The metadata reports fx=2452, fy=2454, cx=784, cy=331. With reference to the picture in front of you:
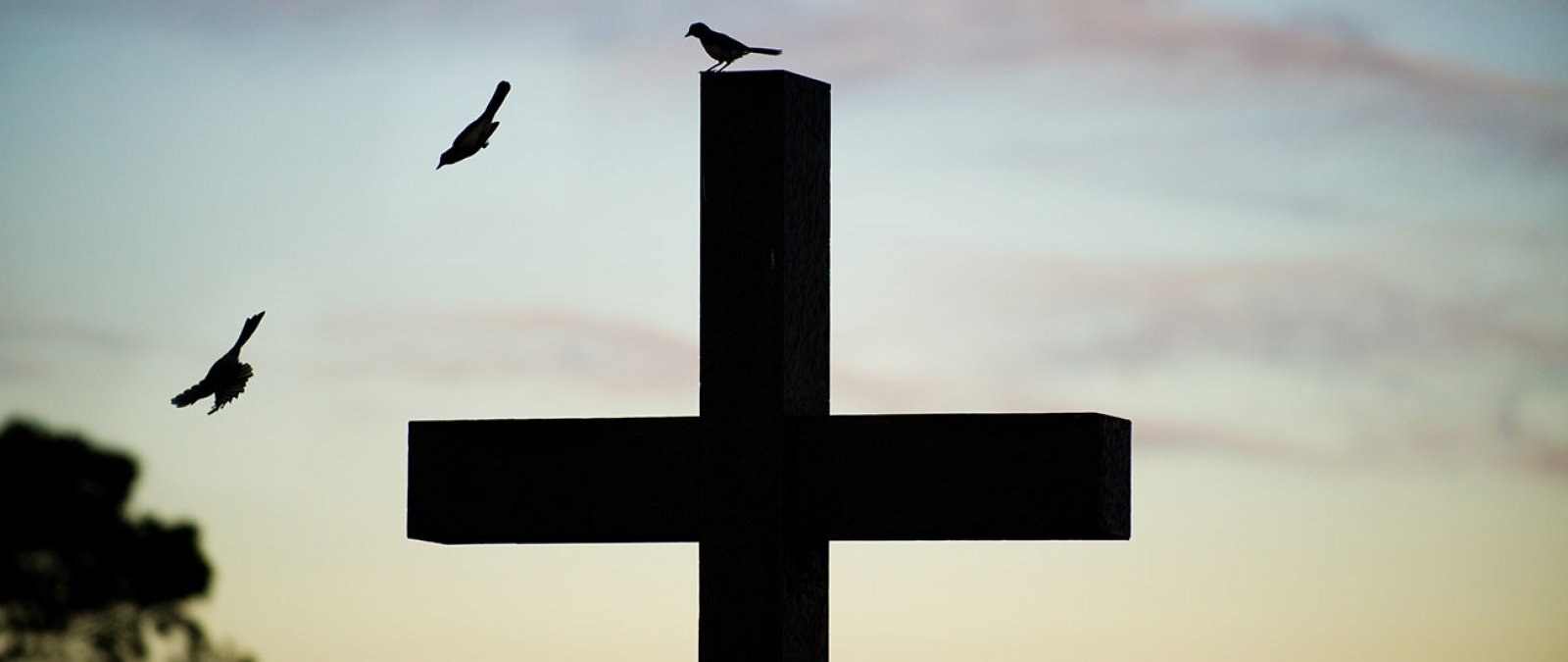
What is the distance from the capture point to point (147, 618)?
23844mm

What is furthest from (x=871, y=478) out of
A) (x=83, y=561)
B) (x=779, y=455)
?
(x=83, y=561)

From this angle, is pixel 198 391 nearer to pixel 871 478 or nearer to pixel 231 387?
pixel 231 387

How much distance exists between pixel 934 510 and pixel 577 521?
981 mm

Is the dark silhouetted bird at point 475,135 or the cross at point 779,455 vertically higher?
the dark silhouetted bird at point 475,135

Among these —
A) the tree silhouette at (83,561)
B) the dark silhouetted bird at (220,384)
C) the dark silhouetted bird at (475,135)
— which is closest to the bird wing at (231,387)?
the dark silhouetted bird at (220,384)

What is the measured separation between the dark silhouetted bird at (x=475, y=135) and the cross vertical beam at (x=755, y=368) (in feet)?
1.78

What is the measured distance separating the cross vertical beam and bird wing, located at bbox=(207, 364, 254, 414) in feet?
3.89

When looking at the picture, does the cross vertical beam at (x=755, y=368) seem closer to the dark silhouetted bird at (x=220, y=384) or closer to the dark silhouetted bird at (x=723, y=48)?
the dark silhouetted bird at (x=723, y=48)

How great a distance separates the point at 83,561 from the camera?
80.8 ft

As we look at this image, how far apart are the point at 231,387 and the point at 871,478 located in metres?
1.66

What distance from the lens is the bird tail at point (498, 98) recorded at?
6285mm

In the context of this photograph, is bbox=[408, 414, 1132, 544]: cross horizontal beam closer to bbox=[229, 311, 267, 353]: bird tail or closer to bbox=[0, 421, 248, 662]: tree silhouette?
bbox=[229, 311, 267, 353]: bird tail

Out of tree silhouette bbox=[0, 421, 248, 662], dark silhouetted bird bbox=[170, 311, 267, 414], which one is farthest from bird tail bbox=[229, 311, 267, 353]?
tree silhouette bbox=[0, 421, 248, 662]

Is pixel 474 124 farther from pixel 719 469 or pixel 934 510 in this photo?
pixel 934 510
